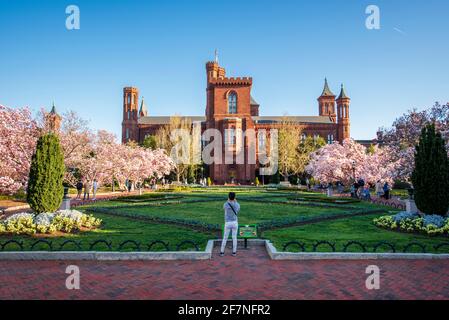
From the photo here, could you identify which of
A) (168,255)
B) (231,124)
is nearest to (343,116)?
(231,124)

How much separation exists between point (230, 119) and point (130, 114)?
112 ft

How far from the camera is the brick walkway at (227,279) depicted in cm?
550

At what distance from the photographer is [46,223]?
35.3ft

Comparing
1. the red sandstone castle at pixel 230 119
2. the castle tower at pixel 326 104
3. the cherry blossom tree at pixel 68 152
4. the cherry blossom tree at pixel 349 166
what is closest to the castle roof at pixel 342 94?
the red sandstone castle at pixel 230 119

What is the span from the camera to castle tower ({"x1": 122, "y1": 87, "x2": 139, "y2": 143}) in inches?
3120

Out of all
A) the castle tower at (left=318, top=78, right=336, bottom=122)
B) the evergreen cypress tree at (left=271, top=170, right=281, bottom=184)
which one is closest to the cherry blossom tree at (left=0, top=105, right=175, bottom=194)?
the evergreen cypress tree at (left=271, top=170, right=281, bottom=184)

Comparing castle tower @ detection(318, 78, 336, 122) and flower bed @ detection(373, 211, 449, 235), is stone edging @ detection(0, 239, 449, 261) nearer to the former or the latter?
flower bed @ detection(373, 211, 449, 235)

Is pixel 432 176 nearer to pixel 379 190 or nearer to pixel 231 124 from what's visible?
pixel 379 190

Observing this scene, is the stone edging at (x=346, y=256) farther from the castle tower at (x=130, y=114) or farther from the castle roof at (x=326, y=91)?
the castle roof at (x=326, y=91)

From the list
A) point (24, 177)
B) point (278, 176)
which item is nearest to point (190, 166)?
point (278, 176)

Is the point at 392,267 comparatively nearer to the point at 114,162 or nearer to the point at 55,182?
the point at 55,182

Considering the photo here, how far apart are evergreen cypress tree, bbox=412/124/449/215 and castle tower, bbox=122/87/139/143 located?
2845 inches

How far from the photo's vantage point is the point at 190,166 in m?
53.3

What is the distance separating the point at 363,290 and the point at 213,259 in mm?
3514
